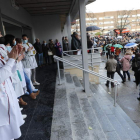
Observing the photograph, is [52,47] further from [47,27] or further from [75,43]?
[75,43]

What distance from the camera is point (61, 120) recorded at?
2689 mm

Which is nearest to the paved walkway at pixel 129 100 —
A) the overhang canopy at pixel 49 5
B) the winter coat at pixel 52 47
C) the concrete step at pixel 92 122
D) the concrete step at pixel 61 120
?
the concrete step at pixel 92 122

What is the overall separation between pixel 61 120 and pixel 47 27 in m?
7.38

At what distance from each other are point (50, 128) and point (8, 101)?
118cm

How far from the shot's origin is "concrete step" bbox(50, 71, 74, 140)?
2.28 m

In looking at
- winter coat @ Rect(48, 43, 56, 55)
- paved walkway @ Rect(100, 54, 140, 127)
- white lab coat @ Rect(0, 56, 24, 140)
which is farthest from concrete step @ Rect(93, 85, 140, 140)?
winter coat @ Rect(48, 43, 56, 55)

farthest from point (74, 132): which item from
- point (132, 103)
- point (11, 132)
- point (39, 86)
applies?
point (132, 103)

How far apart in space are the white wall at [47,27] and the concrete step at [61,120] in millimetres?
6049

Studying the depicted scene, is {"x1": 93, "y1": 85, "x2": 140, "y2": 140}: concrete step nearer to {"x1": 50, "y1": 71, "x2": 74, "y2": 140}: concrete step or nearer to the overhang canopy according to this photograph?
{"x1": 50, "y1": 71, "x2": 74, "y2": 140}: concrete step

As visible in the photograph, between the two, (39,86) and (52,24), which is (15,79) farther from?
(52,24)

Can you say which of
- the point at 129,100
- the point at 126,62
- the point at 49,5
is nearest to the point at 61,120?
the point at 129,100

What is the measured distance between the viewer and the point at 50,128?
96.7 inches

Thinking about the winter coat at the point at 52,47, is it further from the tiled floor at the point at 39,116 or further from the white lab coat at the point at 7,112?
the white lab coat at the point at 7,112

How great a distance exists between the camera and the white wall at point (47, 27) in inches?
345
